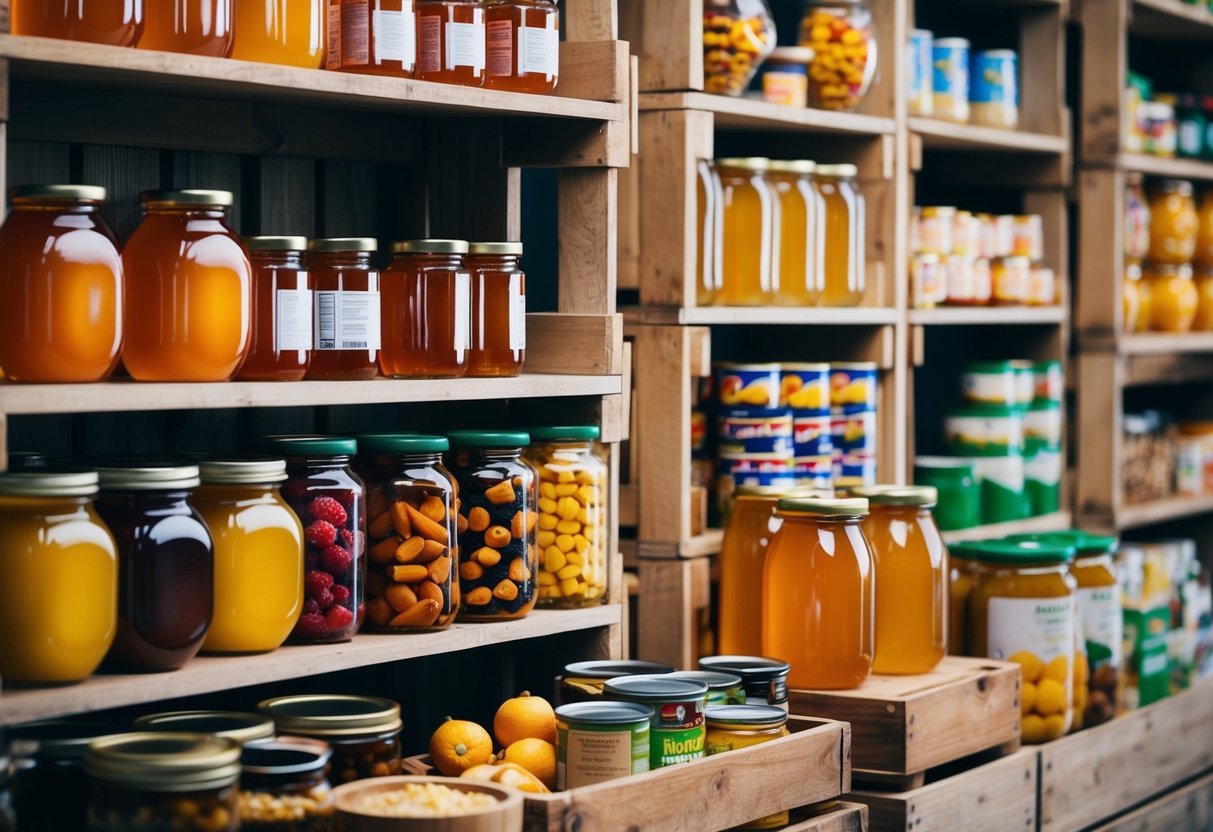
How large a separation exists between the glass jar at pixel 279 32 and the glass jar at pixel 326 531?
425mm

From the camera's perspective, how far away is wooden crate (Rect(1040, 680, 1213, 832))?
2.70 m

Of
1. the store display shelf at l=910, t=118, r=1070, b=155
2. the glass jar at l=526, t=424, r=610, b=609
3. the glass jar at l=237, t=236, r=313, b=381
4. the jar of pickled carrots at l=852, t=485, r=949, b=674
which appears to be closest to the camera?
the glass jar at l=237, t=236, r=313, b=381

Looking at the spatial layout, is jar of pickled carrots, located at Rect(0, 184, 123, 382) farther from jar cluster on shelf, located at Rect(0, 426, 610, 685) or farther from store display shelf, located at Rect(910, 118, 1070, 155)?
store display shelf, located at Rect(910, 118, 1070, 155)

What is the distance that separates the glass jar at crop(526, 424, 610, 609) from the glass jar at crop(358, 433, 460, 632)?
0.22 metres

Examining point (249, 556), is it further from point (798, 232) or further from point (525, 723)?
point (798, 232)

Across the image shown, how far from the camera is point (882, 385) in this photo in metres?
2.96

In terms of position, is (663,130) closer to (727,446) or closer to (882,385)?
(727,446)

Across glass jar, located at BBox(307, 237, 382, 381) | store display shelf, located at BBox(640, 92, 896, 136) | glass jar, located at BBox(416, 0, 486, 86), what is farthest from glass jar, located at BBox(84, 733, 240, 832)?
store display shelf, located at BBox(640, 92, 896, 136)

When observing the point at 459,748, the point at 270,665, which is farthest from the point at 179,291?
the point at 459,748

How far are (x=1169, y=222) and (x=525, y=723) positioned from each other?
2524mm

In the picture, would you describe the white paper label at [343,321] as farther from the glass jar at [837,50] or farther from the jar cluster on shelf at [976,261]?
the jar cluster on shelf at [976,261]

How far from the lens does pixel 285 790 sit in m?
1.59

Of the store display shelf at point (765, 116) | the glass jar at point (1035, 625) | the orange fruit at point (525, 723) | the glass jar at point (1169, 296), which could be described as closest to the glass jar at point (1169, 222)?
the glass jar at point (1169, 296)

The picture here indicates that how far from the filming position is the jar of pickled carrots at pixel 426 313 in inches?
77.8
